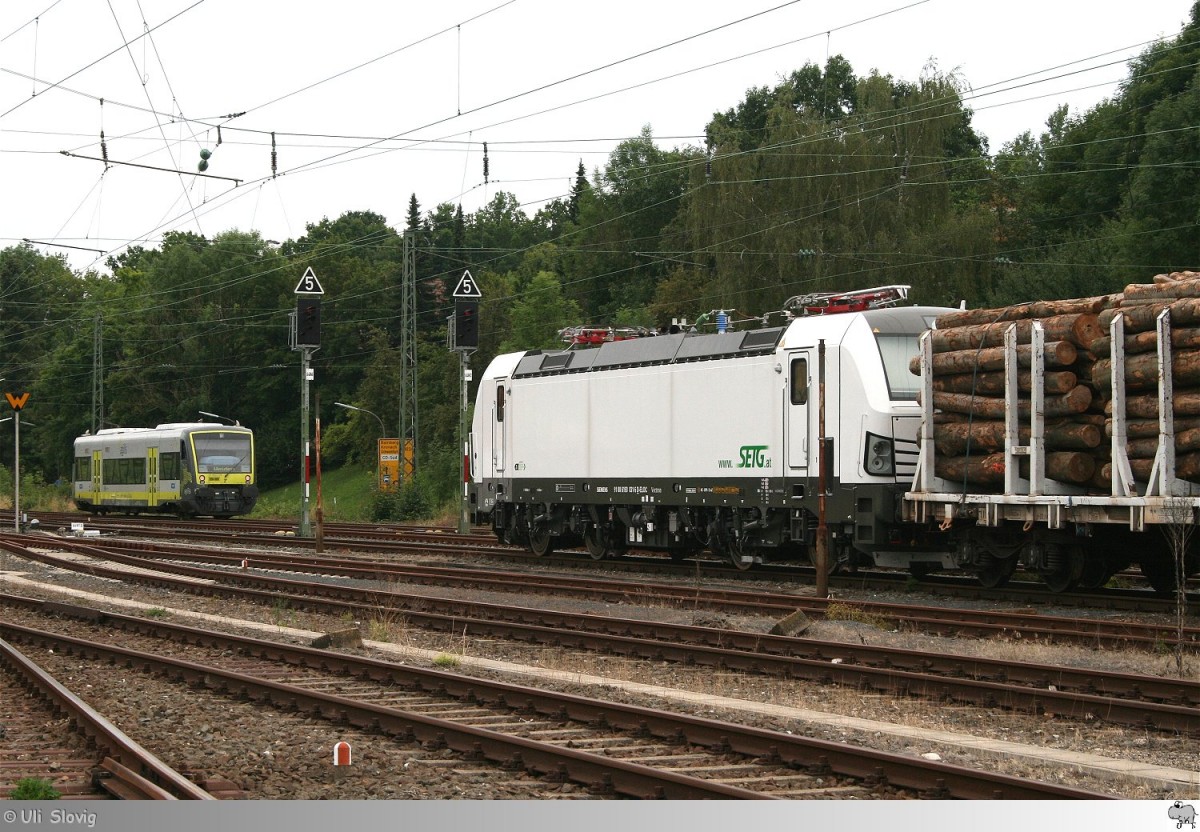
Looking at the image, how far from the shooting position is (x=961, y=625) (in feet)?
50.2

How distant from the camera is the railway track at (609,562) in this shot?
18.1 m

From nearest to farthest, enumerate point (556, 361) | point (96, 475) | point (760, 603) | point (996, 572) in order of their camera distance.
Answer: point (760, 603) → point (996, 572) → point (556, 361) → point (96, 475)

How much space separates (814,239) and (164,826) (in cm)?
4533

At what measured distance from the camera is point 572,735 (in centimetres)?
1013

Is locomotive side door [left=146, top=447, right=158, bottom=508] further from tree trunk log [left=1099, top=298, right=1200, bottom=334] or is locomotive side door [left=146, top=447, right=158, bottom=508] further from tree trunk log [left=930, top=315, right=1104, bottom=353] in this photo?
tree trunk log [left=1099, top=298, right=1200, bottom=334]

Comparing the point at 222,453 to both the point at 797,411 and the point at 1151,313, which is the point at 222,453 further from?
the point at 1151,313

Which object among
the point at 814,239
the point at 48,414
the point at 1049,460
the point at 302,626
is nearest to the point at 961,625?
the point at 1049,460

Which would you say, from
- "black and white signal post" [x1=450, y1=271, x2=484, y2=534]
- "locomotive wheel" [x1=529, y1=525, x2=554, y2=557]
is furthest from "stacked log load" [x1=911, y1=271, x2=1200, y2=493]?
"black and white signal post" [x1=450, y1=271, x2=484, y2=534]

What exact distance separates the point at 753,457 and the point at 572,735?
38.2ft

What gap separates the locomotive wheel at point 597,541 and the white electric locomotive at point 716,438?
3 cm

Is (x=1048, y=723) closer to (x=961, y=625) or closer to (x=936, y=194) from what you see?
(x=961, y=625)

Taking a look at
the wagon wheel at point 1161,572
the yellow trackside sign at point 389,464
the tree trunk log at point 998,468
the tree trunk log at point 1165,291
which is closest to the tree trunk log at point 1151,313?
the tree trunk log at point 1165,291

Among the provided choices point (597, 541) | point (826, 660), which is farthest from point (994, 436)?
point (597, 541)

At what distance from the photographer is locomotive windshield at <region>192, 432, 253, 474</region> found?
46812 millimetres
